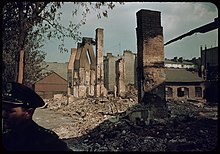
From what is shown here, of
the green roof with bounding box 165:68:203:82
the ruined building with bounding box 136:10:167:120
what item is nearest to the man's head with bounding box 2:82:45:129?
the ruined building with bounding box 136:10:167:120

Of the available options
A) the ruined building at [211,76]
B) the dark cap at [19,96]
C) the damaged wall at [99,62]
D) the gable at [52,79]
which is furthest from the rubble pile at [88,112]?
the gable at [52,79]

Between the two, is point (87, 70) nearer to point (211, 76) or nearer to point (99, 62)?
point (99, 62)

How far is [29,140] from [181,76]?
1175 inches

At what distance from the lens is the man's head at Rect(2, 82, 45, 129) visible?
8.68 feet

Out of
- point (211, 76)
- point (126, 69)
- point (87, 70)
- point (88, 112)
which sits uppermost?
point (126, 69)

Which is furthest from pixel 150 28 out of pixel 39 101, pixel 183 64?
pixel 183 64

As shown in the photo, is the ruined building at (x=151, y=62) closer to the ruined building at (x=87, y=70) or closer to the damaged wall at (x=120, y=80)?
the damaged wall at (x=120, y=80)

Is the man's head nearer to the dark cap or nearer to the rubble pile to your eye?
the dark cap

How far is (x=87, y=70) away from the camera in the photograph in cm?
2689

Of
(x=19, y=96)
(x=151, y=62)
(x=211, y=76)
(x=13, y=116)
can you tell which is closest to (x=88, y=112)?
(x=151, y=62)

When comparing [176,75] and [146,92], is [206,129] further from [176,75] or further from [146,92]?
[176,75]

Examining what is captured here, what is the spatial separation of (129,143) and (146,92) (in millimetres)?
3134

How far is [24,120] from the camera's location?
2.62m

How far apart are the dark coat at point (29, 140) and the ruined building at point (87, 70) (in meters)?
20.7
